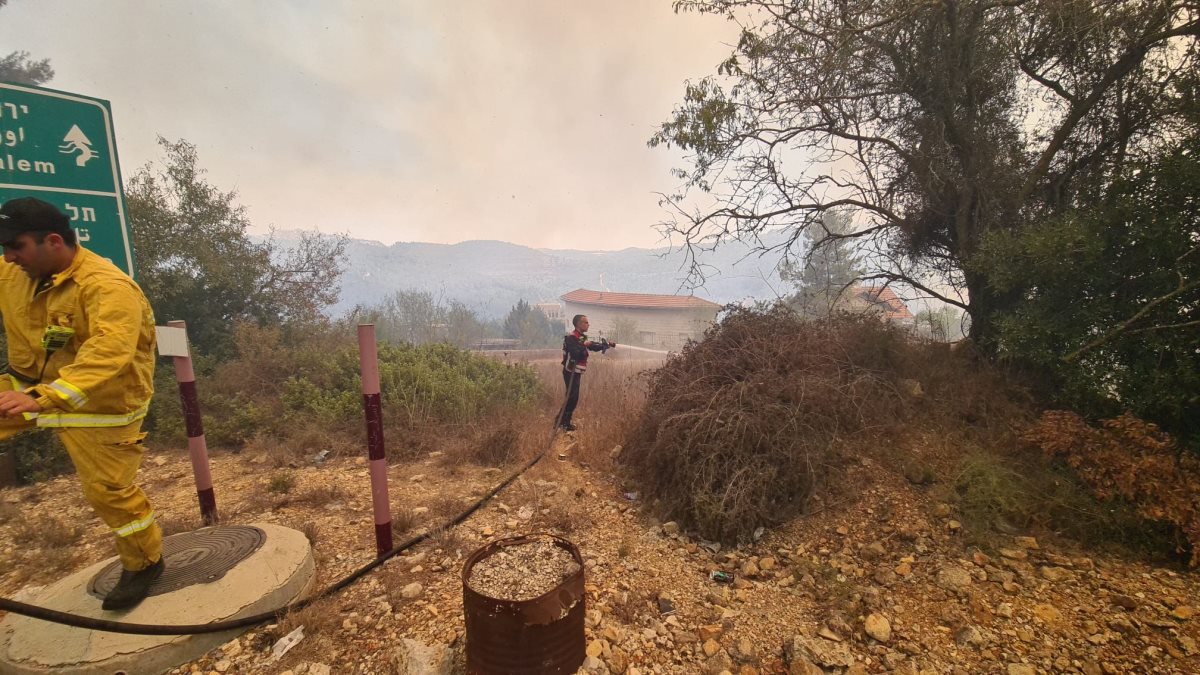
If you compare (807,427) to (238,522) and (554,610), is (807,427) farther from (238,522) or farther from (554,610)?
(238,522)

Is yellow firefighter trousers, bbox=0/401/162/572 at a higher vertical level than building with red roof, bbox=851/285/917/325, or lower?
lower

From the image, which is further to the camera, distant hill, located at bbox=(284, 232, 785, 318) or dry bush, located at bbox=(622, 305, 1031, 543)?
distant hill, located at bbox=(284, 232, 785, 318)

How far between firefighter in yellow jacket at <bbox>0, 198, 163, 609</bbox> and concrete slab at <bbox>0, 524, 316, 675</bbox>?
0.18 m

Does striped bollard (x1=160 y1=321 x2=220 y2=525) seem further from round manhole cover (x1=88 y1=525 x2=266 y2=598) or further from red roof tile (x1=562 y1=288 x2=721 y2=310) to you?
red roof tile (x1=562 y1=288 x2=721 y2=310)

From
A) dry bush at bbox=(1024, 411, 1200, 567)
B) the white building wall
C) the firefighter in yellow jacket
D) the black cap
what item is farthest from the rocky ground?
the white building wall

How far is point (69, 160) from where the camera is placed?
2.99 m

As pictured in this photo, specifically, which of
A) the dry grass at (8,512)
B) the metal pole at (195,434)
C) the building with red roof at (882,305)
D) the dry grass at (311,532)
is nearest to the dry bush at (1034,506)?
the building with red roof at (882,305)

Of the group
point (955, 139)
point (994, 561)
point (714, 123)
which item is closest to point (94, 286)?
point (994, 561)

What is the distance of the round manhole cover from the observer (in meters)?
2.51

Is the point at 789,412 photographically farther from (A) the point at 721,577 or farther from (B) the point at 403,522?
(B) the point at 403,522

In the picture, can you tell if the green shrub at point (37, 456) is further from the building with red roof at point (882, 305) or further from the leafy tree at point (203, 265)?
the building with red roof at point (882, 305)

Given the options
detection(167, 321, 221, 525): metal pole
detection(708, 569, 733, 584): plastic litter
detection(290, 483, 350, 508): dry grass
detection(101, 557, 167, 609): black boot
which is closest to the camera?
detection(101, 557, 167, 609): black boot

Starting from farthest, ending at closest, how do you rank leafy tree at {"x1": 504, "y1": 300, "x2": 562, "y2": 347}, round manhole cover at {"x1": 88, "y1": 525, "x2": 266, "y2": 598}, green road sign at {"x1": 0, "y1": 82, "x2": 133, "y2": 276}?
1. leafy tree at {"x1": 504, "y1": 300, "x2": 562, "y2": 347}
2. green road sign at {"x1": 0, "y1": 82, "x2": 133, "y2": 276}
3. round manhole cover at {"x1": 88, "y1": 525, "x2": 266, "y2": 598}

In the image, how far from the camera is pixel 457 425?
623cm
